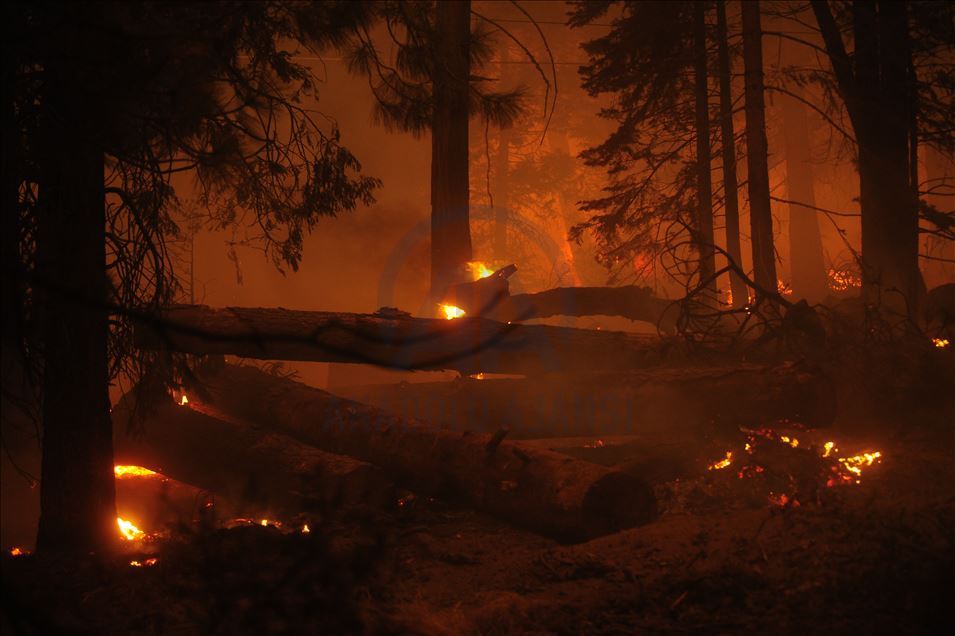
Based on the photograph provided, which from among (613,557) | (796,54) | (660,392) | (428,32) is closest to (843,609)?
(613,557)

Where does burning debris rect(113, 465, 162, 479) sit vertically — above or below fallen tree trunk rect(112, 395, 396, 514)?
below

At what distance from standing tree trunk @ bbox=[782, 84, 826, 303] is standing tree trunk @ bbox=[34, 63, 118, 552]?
94.0 ft

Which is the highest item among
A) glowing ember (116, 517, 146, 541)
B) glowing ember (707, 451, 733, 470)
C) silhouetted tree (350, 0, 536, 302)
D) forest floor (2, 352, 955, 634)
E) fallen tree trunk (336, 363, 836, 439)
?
silhouetted tree (350, 0, 536, 302)

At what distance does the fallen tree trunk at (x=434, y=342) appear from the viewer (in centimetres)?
660

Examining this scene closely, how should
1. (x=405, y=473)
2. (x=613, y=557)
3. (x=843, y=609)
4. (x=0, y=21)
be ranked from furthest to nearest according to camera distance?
(x=405, y=473)
(x=613, y=557)
(x=843, y=609)
(x=0, y=21)

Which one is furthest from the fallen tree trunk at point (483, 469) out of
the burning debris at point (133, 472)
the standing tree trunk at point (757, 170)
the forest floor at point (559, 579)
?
the standing tree trunk at point (757, 170)

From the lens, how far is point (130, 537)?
5.89 metres

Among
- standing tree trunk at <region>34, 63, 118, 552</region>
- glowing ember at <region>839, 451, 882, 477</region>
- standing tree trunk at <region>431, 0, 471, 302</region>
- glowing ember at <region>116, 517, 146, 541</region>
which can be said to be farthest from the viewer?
standing tree trunk at <region>431, 0, 471, 302</region>

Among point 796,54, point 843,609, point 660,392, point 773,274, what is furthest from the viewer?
point 796,54

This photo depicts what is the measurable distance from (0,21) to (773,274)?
33.2 ft

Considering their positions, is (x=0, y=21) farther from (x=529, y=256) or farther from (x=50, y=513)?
(x=529, y=256)

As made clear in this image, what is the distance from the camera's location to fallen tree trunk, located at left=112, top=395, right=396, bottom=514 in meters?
6.04

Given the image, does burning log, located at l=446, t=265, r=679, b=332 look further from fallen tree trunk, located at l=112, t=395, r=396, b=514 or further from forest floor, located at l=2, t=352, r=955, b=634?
forest floor, located at l=2, t=352, r=955, b=634

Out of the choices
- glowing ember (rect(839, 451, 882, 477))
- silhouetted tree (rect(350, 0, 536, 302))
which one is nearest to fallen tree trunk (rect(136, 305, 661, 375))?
silhouetted tree (rect(350, 0, 536, 302))
